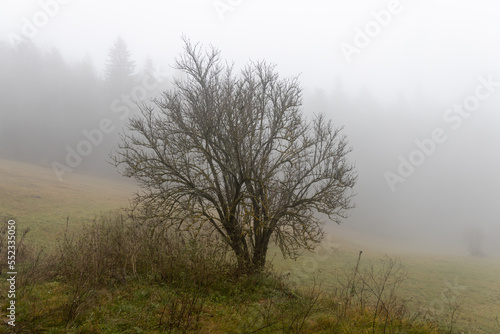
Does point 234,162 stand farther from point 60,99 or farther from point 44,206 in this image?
point 60,99

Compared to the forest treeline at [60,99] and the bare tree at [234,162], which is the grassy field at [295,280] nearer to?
the bare tree at [234,162]

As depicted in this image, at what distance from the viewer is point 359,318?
18.1 feet

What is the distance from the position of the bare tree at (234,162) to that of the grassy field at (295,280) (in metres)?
2.18

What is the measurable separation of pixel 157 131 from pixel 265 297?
A: 733 centimetres

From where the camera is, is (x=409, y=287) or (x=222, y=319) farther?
(x=409, y=287)

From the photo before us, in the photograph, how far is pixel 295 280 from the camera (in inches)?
557

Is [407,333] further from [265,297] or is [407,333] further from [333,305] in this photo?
[265,297]

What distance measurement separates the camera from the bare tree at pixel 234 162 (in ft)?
31.9

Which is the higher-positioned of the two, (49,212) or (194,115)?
(194,115)

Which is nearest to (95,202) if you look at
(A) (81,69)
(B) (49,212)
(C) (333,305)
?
(B) (49,212)

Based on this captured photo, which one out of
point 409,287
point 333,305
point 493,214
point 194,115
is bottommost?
point 409,287

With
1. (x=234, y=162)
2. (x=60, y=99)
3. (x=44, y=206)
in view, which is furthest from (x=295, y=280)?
(x=60, y=99)

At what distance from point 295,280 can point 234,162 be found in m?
8.15

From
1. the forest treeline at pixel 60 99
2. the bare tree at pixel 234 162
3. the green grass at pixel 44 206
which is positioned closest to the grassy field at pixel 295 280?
the green grass at pixel 44 206
